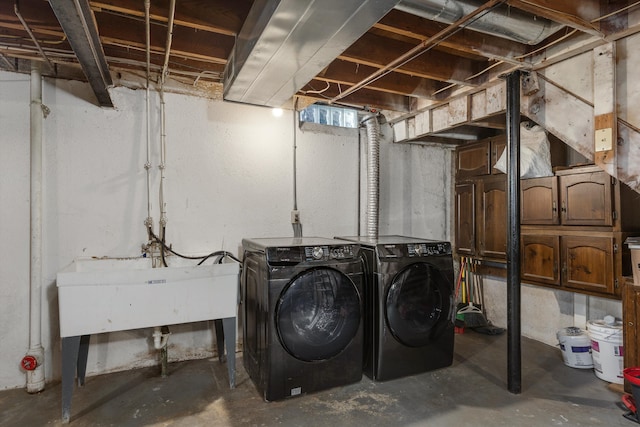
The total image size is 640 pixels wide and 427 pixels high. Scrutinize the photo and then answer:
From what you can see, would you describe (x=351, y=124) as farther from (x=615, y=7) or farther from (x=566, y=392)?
(x=566, y=392)

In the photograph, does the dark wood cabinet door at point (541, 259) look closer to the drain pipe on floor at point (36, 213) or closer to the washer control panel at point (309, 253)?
the washer control panel at point (309, 253)

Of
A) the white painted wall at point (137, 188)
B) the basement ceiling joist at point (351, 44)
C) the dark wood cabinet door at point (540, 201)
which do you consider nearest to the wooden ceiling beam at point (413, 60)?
the basement ceiling joist at point (351, 44)

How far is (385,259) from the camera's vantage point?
8.21ft

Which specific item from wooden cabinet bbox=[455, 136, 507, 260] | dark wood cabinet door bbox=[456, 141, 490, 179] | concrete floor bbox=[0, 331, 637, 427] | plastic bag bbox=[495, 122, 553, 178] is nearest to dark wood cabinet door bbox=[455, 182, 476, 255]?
wooden cabinet bbox=[455, 136, 507, 260]

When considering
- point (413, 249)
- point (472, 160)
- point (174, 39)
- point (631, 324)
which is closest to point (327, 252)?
point (413, 249)

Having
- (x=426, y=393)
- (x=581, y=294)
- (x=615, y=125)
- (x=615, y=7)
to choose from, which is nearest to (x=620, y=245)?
(x=581, y=294)

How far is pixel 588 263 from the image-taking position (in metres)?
2.80

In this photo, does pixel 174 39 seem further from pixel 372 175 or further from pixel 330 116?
pixel 372 175

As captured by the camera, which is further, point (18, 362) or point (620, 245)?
point (620, 245)

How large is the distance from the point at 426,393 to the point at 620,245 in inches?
72.9

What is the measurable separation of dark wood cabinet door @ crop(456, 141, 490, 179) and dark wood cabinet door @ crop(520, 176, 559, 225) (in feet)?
1.62

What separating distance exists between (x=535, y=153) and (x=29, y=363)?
4292mm

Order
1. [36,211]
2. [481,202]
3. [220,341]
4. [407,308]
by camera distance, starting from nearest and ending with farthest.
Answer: [36,211], [407,308], [220,341], [481,202]

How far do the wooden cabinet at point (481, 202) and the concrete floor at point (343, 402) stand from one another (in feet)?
4.37
